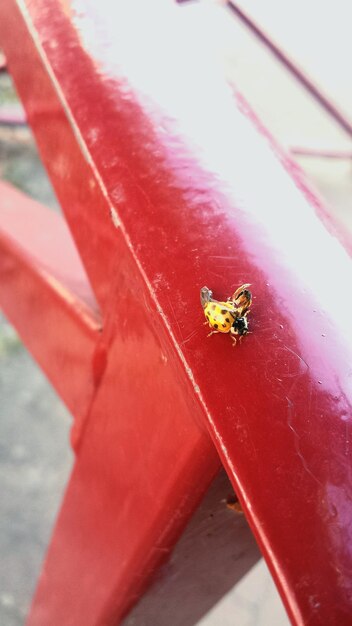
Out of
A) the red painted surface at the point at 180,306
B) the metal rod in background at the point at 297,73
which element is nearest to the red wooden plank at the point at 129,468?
the red painted surface at the point at 180,306

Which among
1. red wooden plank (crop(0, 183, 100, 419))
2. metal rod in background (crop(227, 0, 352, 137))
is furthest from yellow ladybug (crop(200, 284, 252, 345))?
metal rod in background (crop(227, 0, 352, 137))

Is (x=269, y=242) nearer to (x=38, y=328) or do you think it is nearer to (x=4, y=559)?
(x=38, y=328)

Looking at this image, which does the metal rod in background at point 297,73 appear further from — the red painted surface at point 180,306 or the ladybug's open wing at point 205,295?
the ladybug's open wing at point 205,295

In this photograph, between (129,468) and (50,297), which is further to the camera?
(50,297)

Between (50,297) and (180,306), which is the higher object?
(180,306)

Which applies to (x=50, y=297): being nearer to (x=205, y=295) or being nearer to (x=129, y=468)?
(x=129, y=468)

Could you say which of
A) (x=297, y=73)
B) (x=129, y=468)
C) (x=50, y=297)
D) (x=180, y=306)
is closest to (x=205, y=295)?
(x=180, y=306)

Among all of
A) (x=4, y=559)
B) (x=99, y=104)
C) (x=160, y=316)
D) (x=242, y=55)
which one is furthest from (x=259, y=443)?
(x=242, y=55)
